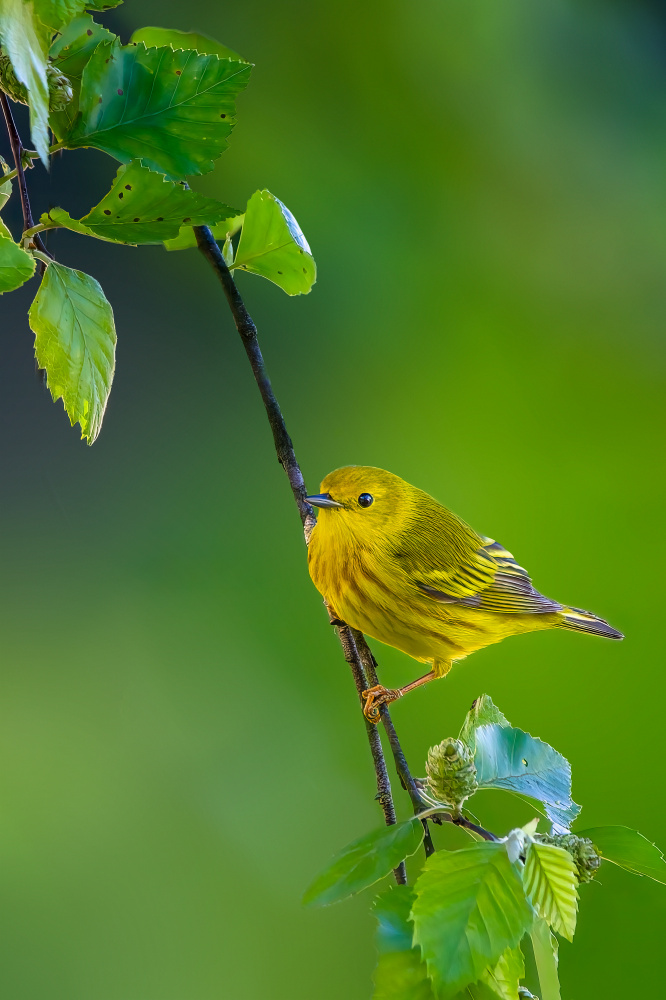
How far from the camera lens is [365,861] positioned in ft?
1.14

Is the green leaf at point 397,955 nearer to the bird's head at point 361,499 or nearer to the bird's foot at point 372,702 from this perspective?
the bird's foot at point 372,702

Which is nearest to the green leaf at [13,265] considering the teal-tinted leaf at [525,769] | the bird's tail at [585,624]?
the teal-tinted leaf at [525,769]

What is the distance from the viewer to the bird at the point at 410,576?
2.53 feet

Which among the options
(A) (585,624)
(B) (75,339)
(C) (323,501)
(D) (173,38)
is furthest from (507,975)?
(A) (585,624)

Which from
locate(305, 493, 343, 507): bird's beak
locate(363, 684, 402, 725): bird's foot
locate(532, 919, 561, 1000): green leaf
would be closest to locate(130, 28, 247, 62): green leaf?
locate(305, 493, 343, 507): bird's beak

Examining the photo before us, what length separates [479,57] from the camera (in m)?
1.94

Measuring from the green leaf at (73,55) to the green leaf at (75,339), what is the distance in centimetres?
6

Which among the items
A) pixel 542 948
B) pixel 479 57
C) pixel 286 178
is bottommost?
pixel 542 948

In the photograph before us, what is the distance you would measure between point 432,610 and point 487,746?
396 mm

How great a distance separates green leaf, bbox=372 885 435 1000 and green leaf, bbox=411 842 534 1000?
0.02 meters

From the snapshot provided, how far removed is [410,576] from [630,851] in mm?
471

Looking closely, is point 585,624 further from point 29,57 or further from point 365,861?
point 29,57

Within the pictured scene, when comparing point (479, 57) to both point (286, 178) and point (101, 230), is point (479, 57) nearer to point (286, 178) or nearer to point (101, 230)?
point (286, 178)

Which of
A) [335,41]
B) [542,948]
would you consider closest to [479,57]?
[335,41]
